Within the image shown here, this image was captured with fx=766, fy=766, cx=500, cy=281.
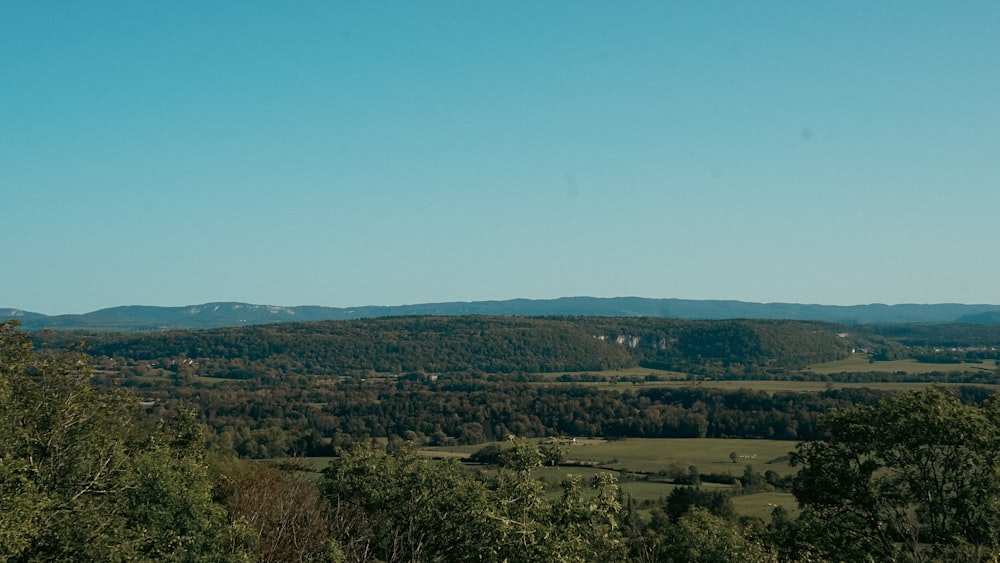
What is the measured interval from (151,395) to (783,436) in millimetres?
109704

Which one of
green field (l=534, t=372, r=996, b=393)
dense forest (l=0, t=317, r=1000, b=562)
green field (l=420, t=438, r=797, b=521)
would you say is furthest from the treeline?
dense forest (l=0, t=317, r=1000, b=562)

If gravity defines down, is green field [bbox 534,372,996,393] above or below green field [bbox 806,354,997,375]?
below

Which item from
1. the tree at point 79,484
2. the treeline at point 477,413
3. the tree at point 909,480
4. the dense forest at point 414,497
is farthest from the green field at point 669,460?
the tree at point 79,484

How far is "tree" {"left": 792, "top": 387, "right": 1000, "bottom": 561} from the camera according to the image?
26188mm

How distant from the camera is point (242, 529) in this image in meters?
27.2

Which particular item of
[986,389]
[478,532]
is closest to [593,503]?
[478,532]

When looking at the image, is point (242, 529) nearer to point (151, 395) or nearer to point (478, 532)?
point (478, 532)

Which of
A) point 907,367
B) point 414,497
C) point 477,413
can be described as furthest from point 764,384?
point 414,497

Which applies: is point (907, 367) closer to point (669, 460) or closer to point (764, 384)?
point (764, 384)

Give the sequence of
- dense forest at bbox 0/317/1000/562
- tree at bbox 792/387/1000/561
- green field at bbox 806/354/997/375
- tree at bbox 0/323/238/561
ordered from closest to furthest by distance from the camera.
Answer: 1. dense forest at bbox 0/317/1000/562
2. tree at bbox 0/323/238/561
3. tree at bbox 792/387/1000/561
4. green field at bbox 806/354/997/375

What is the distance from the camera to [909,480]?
91.0 ft

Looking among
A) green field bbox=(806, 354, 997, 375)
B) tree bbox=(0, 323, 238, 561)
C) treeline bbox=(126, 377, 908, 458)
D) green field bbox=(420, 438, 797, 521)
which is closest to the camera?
tree bbox=(0, 323, 238, 561)

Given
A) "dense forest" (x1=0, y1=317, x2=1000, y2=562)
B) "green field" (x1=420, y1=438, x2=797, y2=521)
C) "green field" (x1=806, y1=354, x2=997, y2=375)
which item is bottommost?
"green field" (x1=420, y1=438, x2=797, y2=521)

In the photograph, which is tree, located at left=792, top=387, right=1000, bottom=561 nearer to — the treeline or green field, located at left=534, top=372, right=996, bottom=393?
the treeline
